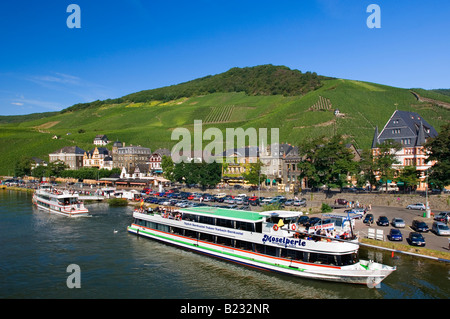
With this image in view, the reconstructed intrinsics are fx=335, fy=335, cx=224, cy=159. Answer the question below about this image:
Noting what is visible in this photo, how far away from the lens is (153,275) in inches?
1189

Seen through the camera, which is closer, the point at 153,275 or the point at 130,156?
the point at 153,275

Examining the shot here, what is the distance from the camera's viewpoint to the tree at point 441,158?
52719 millimetres

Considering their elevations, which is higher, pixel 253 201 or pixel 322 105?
pixel 322 105

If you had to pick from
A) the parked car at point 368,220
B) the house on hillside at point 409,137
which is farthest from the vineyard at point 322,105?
the parked car at point 368,220

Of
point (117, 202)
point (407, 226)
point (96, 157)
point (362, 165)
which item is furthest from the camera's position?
point (96, 157)

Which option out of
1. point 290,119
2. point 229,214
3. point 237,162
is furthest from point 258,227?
point 290,119

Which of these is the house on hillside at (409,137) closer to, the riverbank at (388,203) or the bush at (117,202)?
the riverbank at (388,203)

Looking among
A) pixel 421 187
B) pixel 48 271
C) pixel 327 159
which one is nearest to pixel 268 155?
pixel 327 159

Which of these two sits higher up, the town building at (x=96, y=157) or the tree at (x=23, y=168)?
the town building at (x=96, y=157)

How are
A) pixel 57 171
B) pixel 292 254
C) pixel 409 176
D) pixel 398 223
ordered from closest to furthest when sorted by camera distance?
pixel 292 254 → pixel 398 223 → pixel 409 176 → pixel 57 171

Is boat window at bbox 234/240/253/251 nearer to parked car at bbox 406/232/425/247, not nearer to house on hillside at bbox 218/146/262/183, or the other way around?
parked car at bbox 406/232/425/247

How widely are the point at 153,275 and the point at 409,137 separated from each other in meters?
70.1

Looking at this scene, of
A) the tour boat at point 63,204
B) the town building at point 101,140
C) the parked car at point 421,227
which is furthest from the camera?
the town building at point 101,140

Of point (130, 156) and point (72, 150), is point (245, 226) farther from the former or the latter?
point (72, 150)
